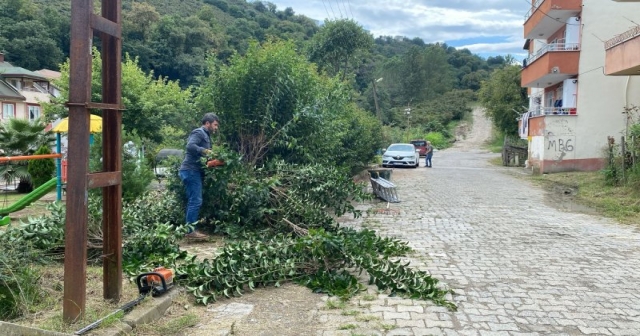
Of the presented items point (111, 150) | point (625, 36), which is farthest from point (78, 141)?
point (625, 36)

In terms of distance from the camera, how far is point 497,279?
5.69 metres

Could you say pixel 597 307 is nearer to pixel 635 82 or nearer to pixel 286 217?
pixel 286 217

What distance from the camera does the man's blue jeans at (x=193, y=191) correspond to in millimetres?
7082

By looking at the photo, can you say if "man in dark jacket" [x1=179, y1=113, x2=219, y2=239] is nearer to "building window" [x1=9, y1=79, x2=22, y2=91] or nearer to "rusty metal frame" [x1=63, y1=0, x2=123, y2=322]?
"rusty metal frame" [x1=63, y1=0, x2=123, y2=322]

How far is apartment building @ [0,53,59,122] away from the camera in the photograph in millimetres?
44753

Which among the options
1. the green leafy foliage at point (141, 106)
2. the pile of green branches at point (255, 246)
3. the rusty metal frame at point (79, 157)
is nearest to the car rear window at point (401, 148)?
the green leafy foliage at point (141, 106)

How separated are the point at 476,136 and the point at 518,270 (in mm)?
70687

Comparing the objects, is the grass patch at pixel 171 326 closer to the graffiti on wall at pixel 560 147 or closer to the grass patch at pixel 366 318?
the grass patch at pixel 366 318

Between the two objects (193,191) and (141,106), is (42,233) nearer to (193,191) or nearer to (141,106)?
(193,191)

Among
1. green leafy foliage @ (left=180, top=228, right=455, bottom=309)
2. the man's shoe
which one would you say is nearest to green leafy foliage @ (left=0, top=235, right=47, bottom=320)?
green leafy foliage @ (left=180, top=228, right=455, bottom=309)

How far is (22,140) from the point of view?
13.2 m

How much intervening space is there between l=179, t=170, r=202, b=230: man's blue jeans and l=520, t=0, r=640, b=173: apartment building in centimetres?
1897

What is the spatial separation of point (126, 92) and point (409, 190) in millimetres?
13605

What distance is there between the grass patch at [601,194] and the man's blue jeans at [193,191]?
8791 mm
